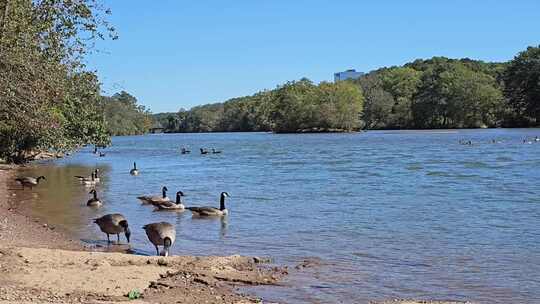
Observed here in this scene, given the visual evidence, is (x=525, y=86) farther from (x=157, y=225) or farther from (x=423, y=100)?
(x=157, y=225)

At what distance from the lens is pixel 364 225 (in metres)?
18.2

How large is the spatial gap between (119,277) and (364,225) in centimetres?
957

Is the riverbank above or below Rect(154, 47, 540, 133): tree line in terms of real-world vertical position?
below

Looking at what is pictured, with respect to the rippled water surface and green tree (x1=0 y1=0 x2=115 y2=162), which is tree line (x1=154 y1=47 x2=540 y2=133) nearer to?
the rippled water surface

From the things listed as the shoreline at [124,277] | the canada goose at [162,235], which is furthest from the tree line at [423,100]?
the shoreline at [124,277]

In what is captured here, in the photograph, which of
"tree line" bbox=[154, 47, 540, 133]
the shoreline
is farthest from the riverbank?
"tree line" bbox=[154, 47, 540, 133]

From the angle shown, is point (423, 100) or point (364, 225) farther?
point (423, 100)

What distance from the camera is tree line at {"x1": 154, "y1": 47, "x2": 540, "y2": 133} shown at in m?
128

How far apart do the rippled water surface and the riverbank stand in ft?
2.77

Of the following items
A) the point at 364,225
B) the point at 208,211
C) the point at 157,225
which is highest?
the point at 157,225

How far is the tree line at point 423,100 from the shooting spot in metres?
128

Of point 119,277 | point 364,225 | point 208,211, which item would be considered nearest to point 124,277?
point 119,277

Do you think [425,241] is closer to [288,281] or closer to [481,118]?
[288,281]

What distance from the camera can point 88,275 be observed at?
9.95 metres
